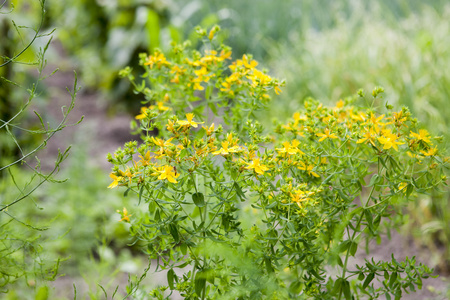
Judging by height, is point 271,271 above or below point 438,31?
below

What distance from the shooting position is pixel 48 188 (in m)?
2.85

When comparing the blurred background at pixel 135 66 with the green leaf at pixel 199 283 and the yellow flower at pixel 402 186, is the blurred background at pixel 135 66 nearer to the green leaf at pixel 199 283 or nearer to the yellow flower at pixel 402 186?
the yellow flower at pixel 402 186

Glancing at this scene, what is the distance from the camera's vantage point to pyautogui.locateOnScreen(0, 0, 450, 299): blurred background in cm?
239

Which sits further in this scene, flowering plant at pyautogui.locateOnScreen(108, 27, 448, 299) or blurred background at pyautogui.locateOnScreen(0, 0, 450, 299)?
blurred background at pyautogui.locateOnScreen(0, 0, 450, 299)

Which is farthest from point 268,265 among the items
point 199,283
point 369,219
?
point 369,219

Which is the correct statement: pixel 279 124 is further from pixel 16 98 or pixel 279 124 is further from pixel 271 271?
pixel 16 98

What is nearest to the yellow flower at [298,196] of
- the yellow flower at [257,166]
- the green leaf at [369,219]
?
the yellow flower at [257,166]

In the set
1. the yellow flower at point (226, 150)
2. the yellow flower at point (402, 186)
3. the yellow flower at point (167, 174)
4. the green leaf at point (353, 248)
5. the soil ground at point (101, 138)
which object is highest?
the soil ground at point (101, 138)

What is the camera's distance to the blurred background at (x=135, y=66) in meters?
2.39

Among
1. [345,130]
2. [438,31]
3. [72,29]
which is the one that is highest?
[72,29]

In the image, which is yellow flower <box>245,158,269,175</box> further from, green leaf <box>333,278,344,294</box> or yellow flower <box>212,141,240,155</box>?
green leaf <box>333,278,344,294</box>

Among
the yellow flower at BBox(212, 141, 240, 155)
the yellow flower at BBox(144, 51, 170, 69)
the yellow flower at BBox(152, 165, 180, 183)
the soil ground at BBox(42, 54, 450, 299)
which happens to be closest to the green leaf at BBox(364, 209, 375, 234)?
the yellow flower at BBox(212, 141, 240, 155)

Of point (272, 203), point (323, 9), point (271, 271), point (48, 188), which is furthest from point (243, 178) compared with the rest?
point (323, 9)

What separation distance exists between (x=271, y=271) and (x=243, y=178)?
0.25 metres
